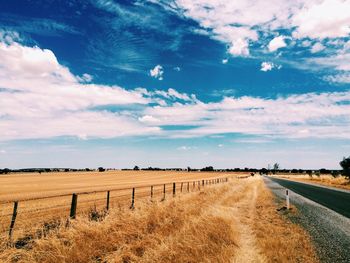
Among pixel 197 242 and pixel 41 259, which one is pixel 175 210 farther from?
pixel 41 259

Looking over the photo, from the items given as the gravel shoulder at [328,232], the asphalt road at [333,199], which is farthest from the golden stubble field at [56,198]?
the asphalt road at [333,199]

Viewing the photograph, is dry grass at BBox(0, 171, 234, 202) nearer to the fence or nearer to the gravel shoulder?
the fence

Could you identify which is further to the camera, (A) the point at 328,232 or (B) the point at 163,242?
(A) the point at 328,232

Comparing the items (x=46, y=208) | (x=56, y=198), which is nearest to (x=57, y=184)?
(x=56, y=198)

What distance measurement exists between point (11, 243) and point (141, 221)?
3.67m

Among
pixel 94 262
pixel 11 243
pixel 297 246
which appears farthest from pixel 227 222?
pixel 11 243

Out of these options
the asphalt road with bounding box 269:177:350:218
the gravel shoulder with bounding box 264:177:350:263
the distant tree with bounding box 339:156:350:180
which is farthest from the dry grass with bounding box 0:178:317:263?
the distant tree with bounding box 339:156:350:180

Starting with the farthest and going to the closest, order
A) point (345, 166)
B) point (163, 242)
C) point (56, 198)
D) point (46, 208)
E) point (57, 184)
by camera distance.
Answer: point (345, 166) < point (57, 184) < point (56, 198) < point (46, 208) < point (163, 242)

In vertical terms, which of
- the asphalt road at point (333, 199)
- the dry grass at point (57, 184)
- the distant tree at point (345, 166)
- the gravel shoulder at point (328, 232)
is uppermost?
the distant tree at point (345, 166)

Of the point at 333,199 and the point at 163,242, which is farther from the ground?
the point at 333,199

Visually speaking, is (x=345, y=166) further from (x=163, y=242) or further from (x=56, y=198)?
(x=163, y=242)

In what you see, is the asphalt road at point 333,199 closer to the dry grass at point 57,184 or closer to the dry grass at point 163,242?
the dry grass at point 163,242

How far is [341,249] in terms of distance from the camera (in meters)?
8.13

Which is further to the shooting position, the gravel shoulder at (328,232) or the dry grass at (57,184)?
the dry grass at (57,184)
